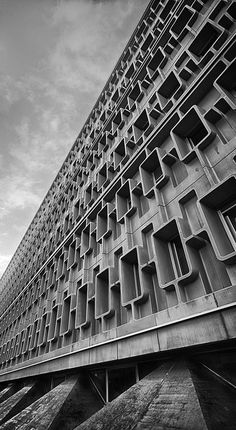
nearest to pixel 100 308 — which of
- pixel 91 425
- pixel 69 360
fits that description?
pixel 69 360

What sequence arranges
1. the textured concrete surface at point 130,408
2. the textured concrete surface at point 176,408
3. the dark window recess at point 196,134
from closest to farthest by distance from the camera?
the textured concrete surface at point 176,408 → the textured concrete surface at point 130,408 → the dark window recess at point 196,134

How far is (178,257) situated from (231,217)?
2.45 meters

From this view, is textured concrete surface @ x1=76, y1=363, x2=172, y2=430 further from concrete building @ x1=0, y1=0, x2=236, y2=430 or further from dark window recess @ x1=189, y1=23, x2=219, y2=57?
dark window recess @ x1=189, y1=23, x2=219, y2=57

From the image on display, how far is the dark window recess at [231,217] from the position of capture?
743 cm

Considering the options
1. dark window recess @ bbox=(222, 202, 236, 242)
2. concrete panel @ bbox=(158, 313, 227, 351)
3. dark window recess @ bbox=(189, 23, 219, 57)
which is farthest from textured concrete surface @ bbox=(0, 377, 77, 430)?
dark window recess @ bbox=(189, 23, 219, 57)

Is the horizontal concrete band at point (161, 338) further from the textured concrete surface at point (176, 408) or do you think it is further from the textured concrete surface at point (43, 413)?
the textured concrete surface at point (43, 413)

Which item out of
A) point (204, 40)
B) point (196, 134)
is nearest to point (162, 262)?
point (196, 134)

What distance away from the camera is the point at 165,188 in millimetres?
10672

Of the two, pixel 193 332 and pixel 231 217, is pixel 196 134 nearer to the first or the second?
pixel 231 217

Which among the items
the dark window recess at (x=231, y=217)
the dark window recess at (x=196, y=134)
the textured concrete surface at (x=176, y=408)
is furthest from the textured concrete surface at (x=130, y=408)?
the dark window recess at (x=196, y=134)

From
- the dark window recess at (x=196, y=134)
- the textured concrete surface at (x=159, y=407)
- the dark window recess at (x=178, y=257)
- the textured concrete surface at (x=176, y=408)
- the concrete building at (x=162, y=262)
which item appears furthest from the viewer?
the dark window recess at (x=196, y=134)

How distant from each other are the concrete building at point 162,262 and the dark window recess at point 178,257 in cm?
4

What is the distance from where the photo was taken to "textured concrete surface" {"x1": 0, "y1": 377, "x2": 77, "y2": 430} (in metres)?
8.62

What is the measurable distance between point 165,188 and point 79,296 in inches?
342
